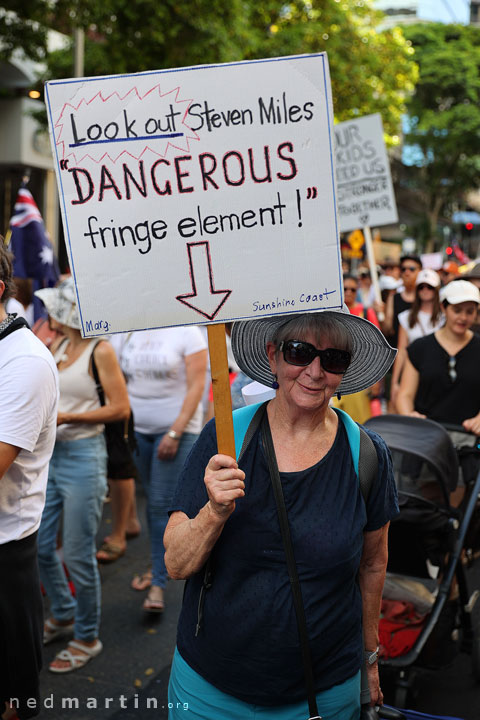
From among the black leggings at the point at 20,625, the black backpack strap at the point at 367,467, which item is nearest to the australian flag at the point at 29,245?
the black leggings at the point at 20,625

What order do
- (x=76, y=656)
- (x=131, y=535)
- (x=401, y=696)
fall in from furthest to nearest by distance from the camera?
(x=131, y=535) → (x=76, y=656) → (x=401, y=696)

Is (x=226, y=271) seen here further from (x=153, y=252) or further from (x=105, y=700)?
(x=105, y=700)

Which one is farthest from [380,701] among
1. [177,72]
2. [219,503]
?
[177,72]

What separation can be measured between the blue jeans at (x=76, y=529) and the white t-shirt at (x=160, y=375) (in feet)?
2.29

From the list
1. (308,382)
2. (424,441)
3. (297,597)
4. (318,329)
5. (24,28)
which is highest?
(24,28)

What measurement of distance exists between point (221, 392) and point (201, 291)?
0.28 meters

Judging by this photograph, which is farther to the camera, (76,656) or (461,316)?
(461,316)

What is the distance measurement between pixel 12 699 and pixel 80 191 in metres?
1.95

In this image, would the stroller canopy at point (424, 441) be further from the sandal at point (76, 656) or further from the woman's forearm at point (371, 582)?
the sandal at point (76, 656)

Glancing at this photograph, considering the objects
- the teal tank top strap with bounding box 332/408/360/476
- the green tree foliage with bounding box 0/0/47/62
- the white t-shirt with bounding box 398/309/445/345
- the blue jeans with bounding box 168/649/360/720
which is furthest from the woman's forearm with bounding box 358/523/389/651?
the green tree foliage with bounding box 0/0/47/62

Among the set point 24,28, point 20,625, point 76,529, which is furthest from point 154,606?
point 24,28

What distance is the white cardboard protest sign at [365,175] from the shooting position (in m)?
8.73

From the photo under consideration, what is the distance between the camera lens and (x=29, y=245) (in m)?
7.54

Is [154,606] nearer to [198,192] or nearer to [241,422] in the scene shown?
[241,422]
